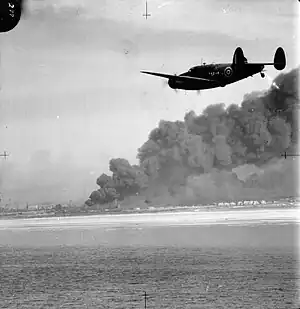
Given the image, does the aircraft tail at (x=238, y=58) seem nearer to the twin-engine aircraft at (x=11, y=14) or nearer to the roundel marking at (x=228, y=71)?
the roundel marking at (x=228, y=71)

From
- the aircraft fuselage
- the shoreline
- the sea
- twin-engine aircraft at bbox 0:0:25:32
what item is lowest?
the sea

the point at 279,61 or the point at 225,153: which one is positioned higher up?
the point at 279,61

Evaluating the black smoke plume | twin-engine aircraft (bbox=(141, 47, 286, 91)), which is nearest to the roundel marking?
twin-engine aircraft (bbox=(141, 47, 286, 91))

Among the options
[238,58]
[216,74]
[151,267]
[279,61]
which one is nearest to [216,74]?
[216,74]

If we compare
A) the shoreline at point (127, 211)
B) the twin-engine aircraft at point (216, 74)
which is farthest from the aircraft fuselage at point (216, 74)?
the shoreline at point (127, 211)

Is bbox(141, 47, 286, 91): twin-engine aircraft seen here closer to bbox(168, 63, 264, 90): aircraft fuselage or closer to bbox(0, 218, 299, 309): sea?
bbox(168, 63, 264, 90): aircraft fuselage

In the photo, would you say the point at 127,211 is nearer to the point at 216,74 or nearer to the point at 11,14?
the point at 216,74

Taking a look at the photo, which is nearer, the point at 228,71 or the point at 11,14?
the point at 11,14
